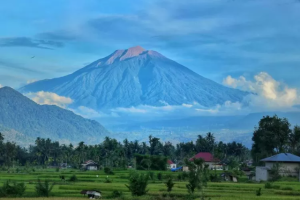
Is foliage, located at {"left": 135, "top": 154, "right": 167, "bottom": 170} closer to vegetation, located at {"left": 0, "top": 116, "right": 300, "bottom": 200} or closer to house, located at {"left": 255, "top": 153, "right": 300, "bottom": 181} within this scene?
vegetation, located at {"left": 0, "top": 116, "right": 300, "bottom": 200}

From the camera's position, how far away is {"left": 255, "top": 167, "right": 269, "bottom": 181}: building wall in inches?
2640

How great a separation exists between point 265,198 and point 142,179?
975 centimetres

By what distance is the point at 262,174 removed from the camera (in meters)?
68.4

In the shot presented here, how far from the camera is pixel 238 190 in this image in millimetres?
47219

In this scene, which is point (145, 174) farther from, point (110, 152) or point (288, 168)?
point (110, 152)

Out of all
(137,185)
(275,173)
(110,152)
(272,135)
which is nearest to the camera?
(137,185)

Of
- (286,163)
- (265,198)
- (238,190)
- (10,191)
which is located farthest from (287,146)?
(10,191)

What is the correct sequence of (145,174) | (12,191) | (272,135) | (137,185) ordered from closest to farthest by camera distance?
1. (12,191)
2. (137,185)
3. (145,174)
4. (272,135)

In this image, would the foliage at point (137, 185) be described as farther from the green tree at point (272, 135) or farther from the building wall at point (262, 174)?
the green tree at point (272, 135)

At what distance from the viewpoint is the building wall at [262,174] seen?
2640 inches

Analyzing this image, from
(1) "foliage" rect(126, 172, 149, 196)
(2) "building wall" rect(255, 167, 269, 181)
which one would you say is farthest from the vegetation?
(2) "building wall" rect(255, 167, 269, 181)

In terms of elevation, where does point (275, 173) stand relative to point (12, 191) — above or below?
above

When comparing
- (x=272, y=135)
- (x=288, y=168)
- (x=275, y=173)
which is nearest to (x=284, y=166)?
(x=288, y=168)

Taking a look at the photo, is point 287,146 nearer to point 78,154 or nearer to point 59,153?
point 78,154
